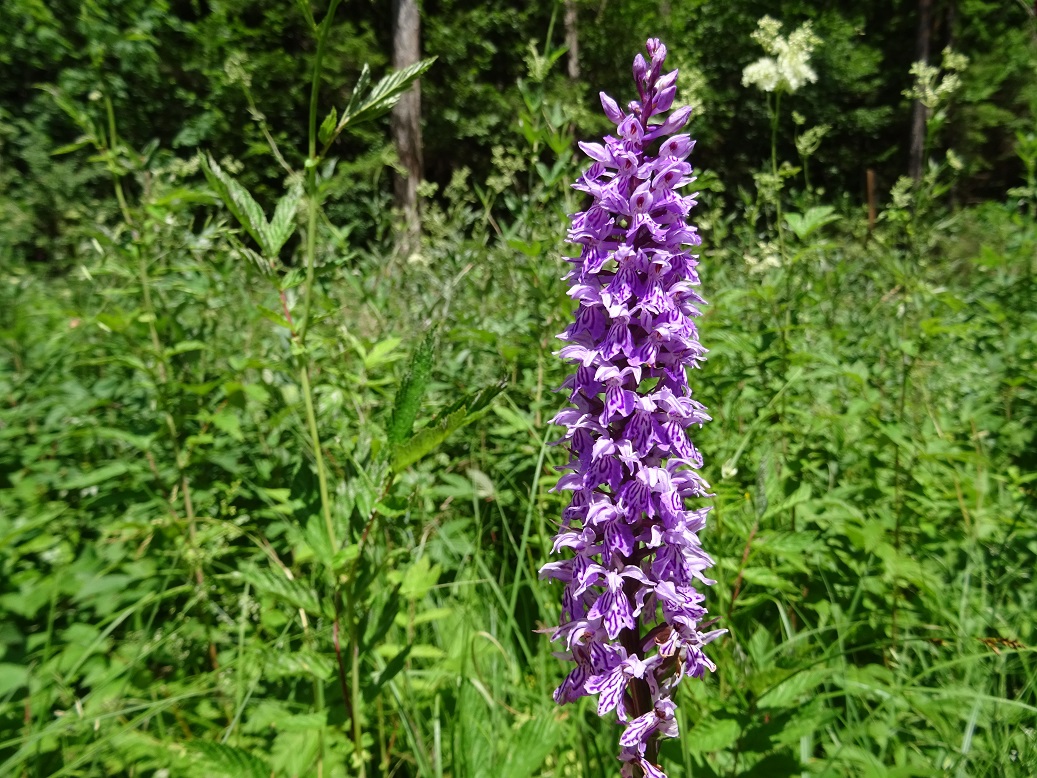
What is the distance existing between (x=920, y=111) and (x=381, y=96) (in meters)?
22.2

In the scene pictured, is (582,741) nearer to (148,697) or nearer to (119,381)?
(148,697)

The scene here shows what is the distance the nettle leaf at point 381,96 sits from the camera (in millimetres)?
1284

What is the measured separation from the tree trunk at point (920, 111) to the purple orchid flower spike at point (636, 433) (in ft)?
67.8

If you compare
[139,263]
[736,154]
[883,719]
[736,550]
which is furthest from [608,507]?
[736,154]

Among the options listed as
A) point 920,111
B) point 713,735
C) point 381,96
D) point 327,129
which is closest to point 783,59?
point 381,96

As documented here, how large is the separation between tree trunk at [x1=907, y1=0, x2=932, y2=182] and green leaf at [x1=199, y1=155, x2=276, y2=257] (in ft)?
68.6

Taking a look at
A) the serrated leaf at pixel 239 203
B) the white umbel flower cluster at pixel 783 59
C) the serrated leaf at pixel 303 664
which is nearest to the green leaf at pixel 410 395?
the serrated leaf at pixel 239 203

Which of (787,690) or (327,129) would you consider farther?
(787,690)

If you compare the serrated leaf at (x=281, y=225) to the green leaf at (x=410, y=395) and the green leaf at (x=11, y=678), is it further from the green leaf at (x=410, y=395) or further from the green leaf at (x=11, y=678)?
the green leaf at (x=11, y=678)

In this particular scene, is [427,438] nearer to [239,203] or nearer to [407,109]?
[239,203]

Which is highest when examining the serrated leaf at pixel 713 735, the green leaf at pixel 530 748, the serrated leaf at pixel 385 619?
the serrated leaf at pixel 385 619

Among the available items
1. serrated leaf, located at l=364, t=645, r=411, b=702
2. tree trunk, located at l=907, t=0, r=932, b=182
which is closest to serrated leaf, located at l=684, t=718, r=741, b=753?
serrated leaf, located at l=364, t=645, r=411, b=702

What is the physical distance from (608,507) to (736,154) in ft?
77.7

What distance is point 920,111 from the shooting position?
717 inches
